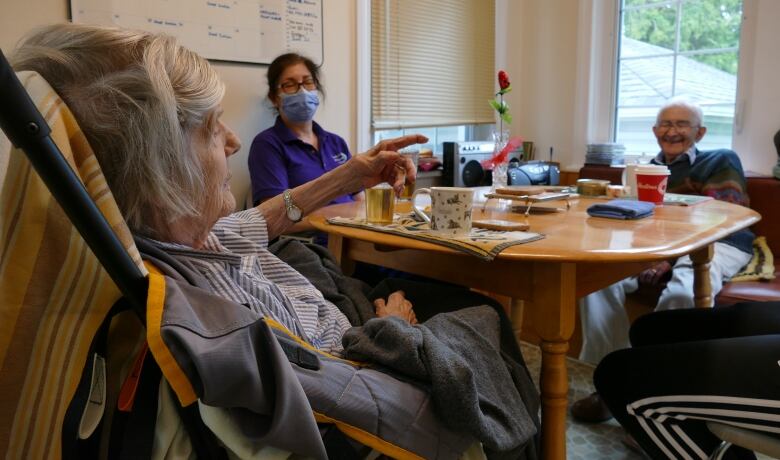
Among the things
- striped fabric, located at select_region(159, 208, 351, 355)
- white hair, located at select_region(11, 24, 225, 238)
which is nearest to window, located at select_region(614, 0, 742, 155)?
striped fabric, located at select_region(159, 208, 351, 355)

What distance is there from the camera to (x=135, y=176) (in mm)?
697

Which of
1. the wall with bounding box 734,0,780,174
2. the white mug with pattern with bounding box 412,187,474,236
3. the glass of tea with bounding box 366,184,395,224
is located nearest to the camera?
the white mug with pattern with bounding box 412,187,474,236

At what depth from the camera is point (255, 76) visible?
8.16 ft

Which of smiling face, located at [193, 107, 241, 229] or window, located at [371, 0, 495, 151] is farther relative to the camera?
window, located at [371, 0, 495, 151]

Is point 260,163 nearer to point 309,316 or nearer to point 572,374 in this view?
point 309,316

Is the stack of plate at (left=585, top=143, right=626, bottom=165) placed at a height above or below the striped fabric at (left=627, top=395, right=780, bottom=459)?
above

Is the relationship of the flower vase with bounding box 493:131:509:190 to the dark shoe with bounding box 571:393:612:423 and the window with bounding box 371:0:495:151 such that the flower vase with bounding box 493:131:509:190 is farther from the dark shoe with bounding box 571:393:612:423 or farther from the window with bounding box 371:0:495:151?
the window with bounding box 371:0:495:151

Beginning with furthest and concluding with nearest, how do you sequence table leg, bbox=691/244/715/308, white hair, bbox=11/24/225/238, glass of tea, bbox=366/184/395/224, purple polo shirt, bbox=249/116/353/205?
purple polo shirt, bbox=249/116/353/205, table leg, bbox=691/244/715/308, glass of tea, bbox=366/184/395/224, white hair, bbox=11/24/225/238

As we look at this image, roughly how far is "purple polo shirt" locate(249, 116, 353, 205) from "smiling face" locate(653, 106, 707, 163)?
155cm

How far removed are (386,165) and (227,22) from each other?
1436mm

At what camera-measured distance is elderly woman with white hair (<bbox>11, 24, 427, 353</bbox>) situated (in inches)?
25.9

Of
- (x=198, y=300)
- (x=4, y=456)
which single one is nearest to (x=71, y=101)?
(x=198, y=300)

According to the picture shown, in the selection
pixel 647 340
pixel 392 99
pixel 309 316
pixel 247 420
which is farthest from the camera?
pixel 392 99

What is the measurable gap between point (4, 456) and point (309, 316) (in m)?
0.51
